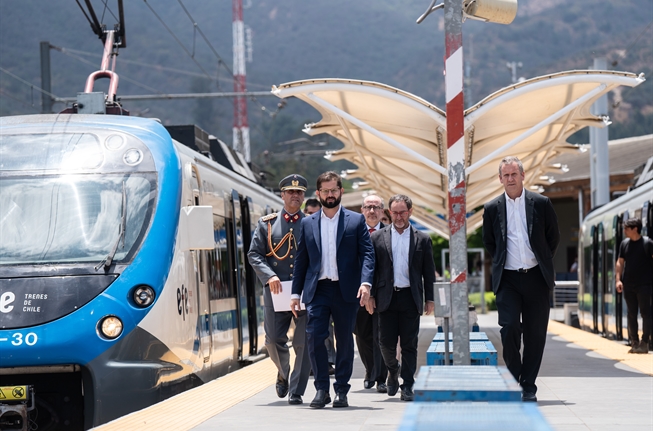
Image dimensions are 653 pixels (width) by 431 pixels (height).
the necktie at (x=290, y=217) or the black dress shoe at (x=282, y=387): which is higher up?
the necktie at (x=290, y=217)

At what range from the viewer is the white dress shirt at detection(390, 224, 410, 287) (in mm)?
9539

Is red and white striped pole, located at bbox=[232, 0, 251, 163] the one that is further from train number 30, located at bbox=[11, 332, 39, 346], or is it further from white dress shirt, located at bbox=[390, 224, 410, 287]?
train number 30, located at bbox=[11, 332, 39, 346]

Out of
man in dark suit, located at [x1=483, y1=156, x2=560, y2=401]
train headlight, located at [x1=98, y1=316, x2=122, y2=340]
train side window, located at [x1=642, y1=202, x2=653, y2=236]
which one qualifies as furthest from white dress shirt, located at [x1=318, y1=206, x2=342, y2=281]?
train side window, located at [x1=642, y1=202, x2=653, y2=236]

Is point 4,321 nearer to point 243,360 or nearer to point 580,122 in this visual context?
point 243,360

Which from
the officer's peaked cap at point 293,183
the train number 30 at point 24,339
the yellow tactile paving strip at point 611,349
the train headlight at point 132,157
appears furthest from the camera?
the yellow tactile paving strip at point 611,349

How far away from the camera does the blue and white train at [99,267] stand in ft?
28.9

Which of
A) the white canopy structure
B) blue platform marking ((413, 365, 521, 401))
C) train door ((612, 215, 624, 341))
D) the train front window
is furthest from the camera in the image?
train door ((612, 215, 624, 341))

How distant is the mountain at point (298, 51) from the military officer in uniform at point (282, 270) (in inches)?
4449

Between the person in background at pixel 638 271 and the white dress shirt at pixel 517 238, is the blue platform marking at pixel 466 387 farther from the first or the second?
the person in background at pixel 638 271

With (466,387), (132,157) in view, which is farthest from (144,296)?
(466,387)

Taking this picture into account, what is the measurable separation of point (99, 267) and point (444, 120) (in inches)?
255

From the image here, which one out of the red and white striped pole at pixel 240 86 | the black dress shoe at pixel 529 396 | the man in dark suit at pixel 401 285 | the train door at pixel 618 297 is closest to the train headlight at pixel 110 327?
the man in dark suit at pixel 401 285

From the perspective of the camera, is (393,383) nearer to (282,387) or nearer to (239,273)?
(282,387)

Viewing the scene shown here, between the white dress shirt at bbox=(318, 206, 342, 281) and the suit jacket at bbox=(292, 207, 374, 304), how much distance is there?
0.10ft
